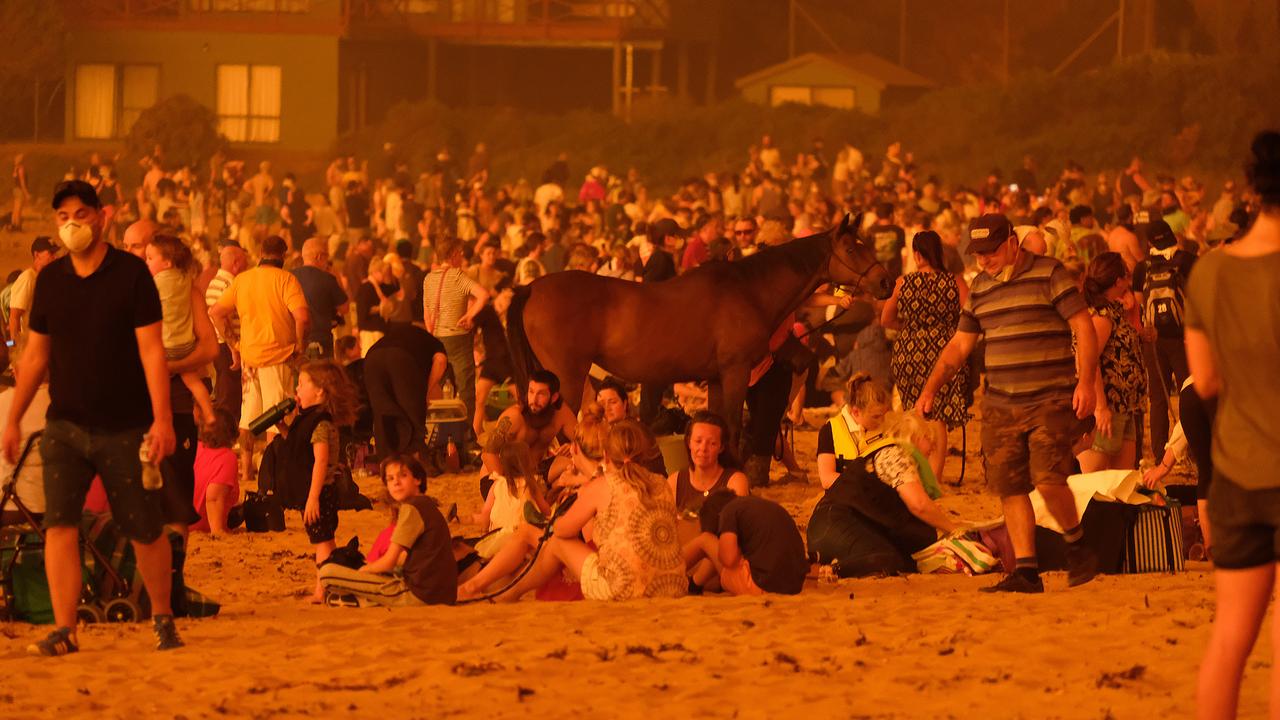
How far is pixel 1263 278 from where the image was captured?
18.6 ft

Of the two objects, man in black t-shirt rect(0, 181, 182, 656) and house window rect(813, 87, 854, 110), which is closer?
man in black t-shirt rect(0, 181, 182, 656)

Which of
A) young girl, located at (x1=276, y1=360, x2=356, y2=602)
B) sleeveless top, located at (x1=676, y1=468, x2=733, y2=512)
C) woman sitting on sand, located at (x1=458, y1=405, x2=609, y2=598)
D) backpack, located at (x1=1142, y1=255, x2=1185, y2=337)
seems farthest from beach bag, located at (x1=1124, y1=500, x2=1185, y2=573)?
young girl, located at (x1=276, y1=360, x2=356, y2=602)

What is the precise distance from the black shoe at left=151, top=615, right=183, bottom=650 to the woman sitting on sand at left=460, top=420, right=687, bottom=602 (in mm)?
2103

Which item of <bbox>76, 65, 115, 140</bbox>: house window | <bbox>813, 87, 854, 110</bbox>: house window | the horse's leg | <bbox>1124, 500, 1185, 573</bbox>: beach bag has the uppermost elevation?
<bbox>813, 87, 854, 110</bbox>: house window

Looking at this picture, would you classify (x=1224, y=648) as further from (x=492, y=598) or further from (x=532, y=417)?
(x=532, y=417)

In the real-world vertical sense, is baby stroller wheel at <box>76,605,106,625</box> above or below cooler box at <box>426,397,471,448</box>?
below

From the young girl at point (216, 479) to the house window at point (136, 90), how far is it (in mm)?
39575

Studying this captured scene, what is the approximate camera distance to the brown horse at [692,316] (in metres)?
14.4

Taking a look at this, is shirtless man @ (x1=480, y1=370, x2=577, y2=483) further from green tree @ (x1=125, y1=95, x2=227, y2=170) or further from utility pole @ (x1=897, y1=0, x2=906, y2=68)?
utility pole @ (x1=897, y1=0, x2=906, y2=68)

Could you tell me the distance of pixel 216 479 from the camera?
41.3 ft

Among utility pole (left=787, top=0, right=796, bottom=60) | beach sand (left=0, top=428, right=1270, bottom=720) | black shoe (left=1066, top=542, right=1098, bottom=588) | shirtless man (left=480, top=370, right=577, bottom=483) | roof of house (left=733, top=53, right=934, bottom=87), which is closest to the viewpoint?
beach sand (left=0, top=428, right=1270, bottom=720)

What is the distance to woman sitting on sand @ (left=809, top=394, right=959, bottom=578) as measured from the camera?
10.6m

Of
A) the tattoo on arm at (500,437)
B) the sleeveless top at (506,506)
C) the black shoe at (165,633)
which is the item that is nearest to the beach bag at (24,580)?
the black shoe at (165,633)

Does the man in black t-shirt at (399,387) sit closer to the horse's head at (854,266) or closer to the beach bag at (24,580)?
the horse's head at (854,266)
